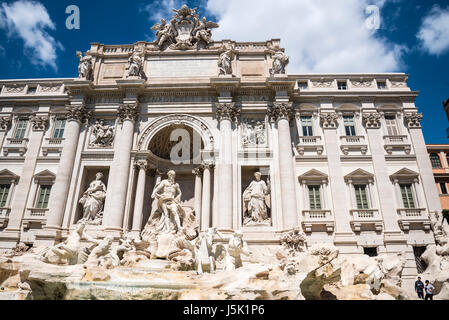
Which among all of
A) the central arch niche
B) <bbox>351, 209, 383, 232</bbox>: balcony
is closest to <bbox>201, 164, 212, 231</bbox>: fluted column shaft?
the central arch niche

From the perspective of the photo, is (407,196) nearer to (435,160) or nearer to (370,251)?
(370,251)

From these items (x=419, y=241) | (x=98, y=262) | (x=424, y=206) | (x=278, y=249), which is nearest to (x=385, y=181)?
(x=424, y=206)

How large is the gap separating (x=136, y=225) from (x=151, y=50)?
14.3 metres

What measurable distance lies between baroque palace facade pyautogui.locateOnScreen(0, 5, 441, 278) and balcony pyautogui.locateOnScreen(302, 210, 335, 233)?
3.0 inches

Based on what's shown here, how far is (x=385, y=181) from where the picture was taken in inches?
811

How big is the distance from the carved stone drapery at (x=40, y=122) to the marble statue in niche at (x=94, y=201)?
21.6 feet

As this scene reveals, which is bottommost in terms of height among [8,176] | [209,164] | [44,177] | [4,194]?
[4,194]

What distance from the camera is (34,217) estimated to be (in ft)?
67.1

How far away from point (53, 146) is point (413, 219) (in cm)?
2581

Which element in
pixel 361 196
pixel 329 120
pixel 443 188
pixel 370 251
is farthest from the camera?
pixel 443 188

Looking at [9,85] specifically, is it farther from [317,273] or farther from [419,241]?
[419,241]

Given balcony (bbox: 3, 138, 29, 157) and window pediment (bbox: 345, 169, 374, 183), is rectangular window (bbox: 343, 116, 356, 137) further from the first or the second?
balcony (bbox: 3, 138, 29, 157)

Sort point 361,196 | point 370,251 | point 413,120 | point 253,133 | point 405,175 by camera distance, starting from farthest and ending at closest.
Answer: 1. point 413,120
2. point 253,133
3. point 405,175
4. point 361,196
5. point 370,251

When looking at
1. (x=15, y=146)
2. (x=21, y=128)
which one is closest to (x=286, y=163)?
(x=15, y=146)
